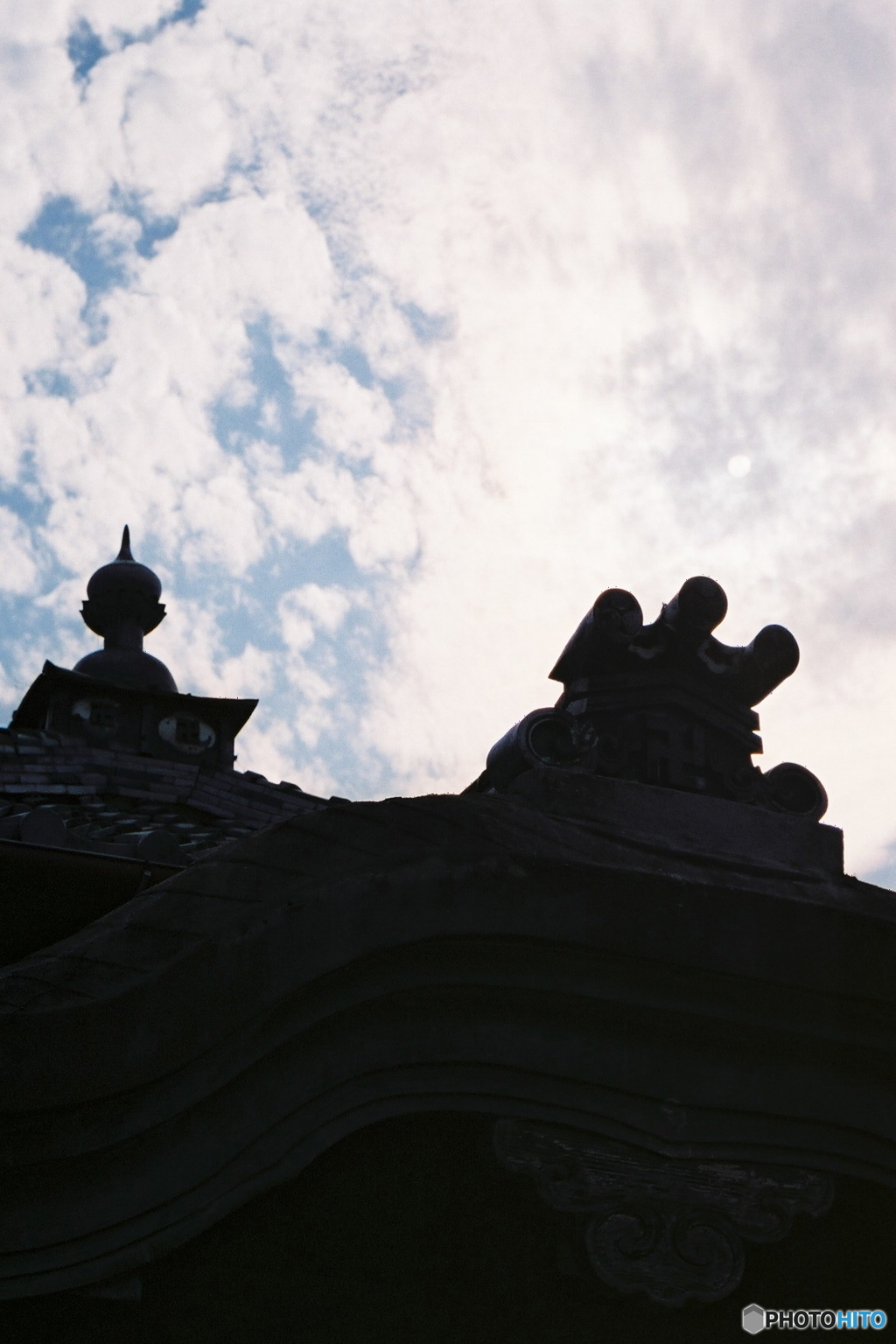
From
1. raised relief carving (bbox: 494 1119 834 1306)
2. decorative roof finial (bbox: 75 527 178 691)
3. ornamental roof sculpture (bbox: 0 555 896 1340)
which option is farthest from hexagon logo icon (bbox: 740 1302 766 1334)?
decorative roof finial (bbox: 75 527 178 691)

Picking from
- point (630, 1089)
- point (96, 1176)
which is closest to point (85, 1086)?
point (96, 1176)

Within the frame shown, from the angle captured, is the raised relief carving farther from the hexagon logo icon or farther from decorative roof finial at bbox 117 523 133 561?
decorative roof finial at bbox 117 523 133 561

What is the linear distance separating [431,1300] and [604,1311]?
24.9 inches

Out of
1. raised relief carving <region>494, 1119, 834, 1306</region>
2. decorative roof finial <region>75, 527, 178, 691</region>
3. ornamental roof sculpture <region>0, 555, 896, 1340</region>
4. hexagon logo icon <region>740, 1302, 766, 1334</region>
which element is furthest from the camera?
decorative roof finial <region>75, 527, 178, 691</region>

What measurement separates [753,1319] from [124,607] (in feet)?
58.3

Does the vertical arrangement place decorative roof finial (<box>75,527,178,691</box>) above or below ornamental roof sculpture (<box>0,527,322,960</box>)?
above

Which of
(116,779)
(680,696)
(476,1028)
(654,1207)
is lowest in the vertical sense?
(654,1207)

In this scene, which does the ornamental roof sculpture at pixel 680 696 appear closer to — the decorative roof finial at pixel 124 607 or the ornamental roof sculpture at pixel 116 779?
the ornamental roof sculpture at pixel 116 779

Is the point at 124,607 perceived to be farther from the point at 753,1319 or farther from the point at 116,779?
the point at 753,1319

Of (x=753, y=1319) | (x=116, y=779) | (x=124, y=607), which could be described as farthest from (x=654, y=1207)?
(x=124, y=607)

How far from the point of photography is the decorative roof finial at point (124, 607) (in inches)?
798

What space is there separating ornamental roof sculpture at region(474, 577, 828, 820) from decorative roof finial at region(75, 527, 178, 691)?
1519cm

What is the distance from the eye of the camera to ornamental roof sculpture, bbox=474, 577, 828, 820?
5410 millimetres

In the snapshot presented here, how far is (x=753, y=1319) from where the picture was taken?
4488mm
